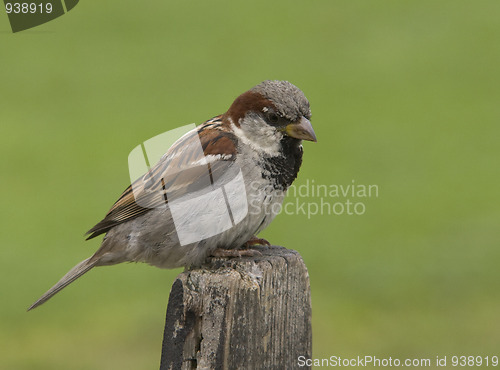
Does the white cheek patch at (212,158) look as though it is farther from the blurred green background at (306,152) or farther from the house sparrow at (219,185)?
→ the blurred green background at (306,152)

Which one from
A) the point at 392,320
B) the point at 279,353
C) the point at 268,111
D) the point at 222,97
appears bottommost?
the point at 279,353

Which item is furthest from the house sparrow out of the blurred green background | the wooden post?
the blurred green background

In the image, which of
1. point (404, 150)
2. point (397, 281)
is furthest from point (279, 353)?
point (404, 150)

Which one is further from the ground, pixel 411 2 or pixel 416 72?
pixel 411 2

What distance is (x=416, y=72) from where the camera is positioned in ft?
31.6

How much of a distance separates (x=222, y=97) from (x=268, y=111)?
527 cm

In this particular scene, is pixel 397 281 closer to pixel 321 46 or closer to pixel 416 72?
pixel 416 72

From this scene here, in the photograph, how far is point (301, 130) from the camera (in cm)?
330

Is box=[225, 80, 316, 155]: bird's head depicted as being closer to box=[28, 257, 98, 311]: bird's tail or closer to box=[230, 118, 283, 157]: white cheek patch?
box=[230, 118, 283, 157]: white cheek patch

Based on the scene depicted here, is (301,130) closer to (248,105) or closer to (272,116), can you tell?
(272,116)

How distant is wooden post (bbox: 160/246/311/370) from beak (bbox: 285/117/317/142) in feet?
2.59

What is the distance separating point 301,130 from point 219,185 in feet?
1.18

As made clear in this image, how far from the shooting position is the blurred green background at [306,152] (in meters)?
5.91

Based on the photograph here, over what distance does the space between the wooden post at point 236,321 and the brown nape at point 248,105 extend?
88cm
